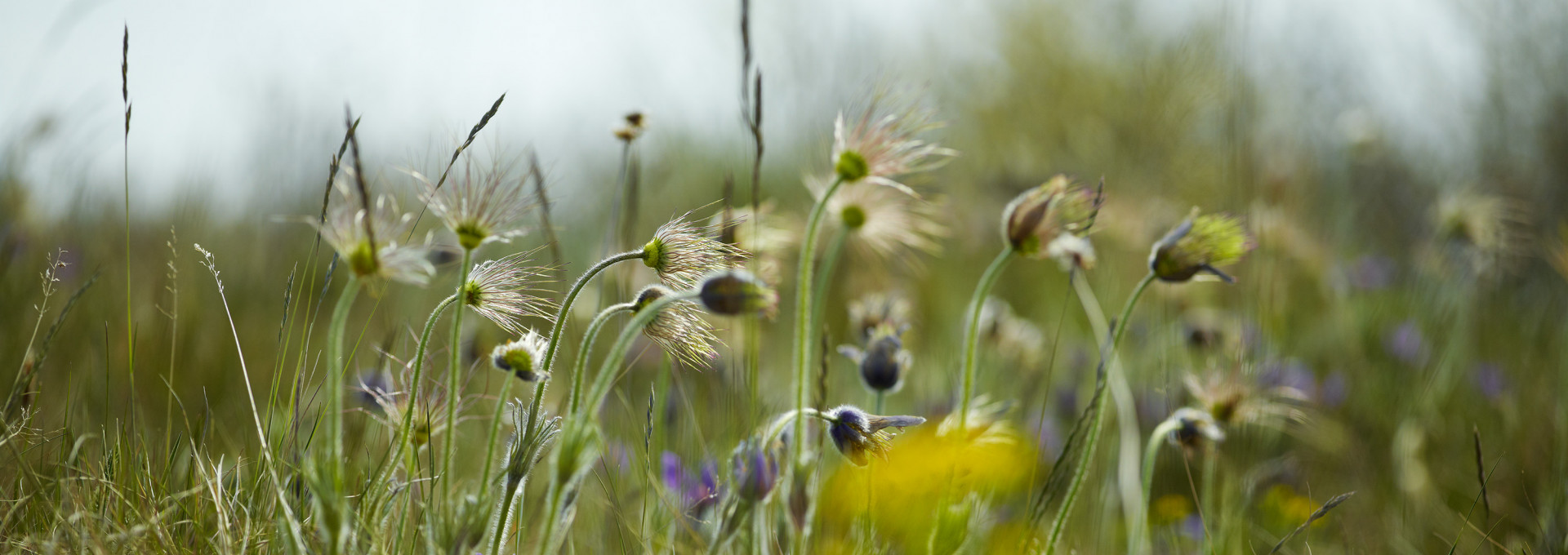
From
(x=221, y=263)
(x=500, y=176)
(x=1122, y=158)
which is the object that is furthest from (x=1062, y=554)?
(x=221, y=263)

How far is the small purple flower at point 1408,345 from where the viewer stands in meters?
3.14

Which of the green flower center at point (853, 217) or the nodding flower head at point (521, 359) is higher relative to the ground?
the green flower center at point (853, 217)

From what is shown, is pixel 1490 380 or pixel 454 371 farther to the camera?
pixel 1490 380

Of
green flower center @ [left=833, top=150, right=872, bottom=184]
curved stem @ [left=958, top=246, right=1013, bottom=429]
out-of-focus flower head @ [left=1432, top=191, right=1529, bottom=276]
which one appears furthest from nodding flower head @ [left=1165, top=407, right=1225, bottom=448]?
out-of-focus flower head @ [left=1432, top=191, right=1529, bottom=276]

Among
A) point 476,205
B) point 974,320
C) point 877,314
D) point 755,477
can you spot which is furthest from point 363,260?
point 877,314

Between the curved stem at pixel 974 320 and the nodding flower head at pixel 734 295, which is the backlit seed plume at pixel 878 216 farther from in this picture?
the nodding flower head at pixel 734 295

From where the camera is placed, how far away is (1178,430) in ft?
4.46

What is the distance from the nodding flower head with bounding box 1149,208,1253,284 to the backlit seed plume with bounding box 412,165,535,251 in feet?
2.76

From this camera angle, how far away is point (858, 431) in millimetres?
1020

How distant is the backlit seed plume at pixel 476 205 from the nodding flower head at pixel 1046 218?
2.13ft

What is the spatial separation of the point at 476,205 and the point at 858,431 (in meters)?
0.49

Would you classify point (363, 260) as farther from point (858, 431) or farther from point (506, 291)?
point (858, 431)

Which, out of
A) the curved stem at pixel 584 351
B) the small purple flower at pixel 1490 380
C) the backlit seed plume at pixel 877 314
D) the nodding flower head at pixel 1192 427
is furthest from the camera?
the small purple flower at pixel 1490 380

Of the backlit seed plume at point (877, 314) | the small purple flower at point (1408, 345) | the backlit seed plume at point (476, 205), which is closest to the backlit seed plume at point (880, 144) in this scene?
the backlit seed plume at point (476, 205)
